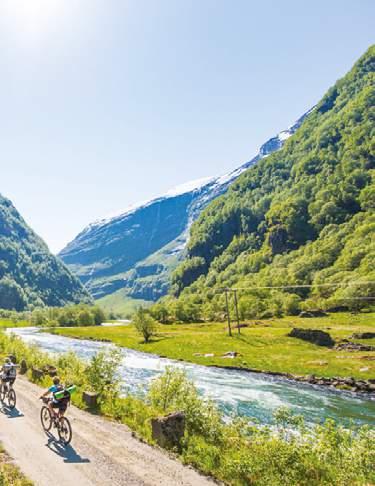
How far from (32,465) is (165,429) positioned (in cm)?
759

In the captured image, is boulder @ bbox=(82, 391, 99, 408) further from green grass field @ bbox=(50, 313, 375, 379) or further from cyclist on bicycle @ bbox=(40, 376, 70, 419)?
green grass field @ bbox=(50, 313, 375, 379)

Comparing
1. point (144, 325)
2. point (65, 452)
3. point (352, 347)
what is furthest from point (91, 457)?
point (144, 325)

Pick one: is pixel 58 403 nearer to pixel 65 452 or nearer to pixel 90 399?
pixel 65 452

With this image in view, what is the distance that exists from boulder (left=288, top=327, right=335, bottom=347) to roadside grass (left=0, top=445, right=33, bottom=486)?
271 feet

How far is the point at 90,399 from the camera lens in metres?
33.5

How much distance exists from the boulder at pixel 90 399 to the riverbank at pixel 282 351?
145 ft

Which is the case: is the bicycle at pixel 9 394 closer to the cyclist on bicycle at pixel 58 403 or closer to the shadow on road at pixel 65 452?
the shadow on road at pixel 65 452

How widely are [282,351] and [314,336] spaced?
12.7 meters

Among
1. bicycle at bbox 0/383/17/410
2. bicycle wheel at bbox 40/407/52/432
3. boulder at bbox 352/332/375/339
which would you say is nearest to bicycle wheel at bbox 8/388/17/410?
bicycle at bbox 0/383/17/410

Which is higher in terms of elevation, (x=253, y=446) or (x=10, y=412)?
(x=10, y=412)

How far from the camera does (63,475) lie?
20484 millimetres

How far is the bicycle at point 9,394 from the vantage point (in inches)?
1346

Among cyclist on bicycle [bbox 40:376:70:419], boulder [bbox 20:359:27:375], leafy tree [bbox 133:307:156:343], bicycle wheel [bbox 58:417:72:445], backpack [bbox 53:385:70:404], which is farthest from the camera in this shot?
leafy tree [bbox 133:307:156:343]

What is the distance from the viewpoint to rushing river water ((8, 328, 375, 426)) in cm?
4990
